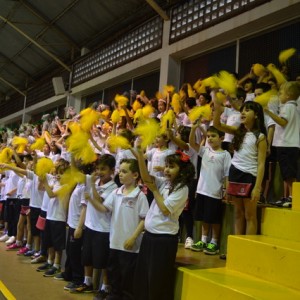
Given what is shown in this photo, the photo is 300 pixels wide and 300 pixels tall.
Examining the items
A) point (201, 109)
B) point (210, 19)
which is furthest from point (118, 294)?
point (210, 19)

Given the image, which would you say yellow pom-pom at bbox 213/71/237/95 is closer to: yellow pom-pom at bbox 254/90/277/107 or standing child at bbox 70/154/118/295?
yellow pom-pom at bbox 254/90/277/107

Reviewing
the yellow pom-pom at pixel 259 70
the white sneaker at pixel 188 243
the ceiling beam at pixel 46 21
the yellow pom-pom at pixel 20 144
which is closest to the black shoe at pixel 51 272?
the white sneaker at pixel 188 243

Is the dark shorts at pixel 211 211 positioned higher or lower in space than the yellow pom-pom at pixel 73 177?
lower

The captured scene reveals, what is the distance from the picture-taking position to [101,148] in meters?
5.96

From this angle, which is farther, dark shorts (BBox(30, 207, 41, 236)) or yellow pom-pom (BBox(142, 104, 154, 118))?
yellow pom-pom (BBox(142, 104, 154, 118))

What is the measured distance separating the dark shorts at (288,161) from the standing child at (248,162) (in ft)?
1.47

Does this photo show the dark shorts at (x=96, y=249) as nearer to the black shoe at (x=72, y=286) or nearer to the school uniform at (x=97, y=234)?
the school uniform at (x=97, y=234)

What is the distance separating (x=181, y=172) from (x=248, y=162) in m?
0.70

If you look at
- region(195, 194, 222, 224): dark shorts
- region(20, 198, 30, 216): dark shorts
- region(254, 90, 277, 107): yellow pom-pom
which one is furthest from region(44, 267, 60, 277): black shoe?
region(254, 90, 277, 107): yellow pom-pom

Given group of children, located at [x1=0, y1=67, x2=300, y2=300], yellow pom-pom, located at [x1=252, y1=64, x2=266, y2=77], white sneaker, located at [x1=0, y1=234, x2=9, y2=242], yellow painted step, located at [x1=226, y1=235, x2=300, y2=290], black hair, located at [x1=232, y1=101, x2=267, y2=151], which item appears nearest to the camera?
yellow painted step, located at [x1=226, y1=235, x2=300, y2=290]

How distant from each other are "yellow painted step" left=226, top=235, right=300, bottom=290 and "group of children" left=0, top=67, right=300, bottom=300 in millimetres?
388

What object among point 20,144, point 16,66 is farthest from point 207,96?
point 16,66

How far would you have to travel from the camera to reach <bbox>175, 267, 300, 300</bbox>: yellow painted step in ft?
7.93

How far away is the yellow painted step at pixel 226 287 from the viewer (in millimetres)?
2416
